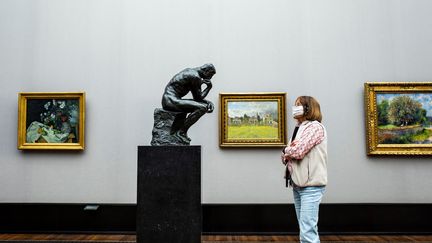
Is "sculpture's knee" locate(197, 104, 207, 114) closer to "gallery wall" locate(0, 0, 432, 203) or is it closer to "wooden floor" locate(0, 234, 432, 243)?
"gallery wall" locate(0, 0, 432, 203)

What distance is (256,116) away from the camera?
7332 mm

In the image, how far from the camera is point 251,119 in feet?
24.1

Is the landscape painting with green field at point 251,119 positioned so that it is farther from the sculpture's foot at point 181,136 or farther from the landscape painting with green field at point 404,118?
the landscape painting with green field at point 404,118

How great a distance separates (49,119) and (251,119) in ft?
13.7

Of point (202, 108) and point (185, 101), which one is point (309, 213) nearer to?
point (202, 108)

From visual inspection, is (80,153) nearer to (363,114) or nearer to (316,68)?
(316,68)

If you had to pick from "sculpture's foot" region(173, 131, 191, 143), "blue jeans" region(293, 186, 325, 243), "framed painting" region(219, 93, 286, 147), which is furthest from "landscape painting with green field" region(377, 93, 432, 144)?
"sculpture's foot" region(173, 131, 191, 143)

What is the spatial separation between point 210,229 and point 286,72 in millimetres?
3537

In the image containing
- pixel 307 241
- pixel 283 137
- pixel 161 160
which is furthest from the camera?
Answer: pixel 283 137

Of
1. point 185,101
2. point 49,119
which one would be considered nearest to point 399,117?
point 185,101

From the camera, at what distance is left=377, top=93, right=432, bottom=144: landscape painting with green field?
727 cm

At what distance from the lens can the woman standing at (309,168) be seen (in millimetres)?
4301

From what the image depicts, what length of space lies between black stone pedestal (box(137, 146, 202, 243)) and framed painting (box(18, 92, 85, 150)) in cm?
303

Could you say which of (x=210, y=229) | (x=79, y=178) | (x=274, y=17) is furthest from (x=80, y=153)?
(x=274, y=17)
